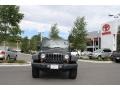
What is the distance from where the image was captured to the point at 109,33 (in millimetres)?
49375

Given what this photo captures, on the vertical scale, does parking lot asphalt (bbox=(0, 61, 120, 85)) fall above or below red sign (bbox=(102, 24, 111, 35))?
below

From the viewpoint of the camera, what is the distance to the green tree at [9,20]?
25.5 m

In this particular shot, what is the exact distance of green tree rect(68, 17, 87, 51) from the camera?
48.1m

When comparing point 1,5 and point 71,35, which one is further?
point 71,35

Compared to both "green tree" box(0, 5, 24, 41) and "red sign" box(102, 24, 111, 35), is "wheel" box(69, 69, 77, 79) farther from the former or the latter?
"red sign" box(102, 24, 111, 35)

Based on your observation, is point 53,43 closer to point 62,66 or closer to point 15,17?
point 62,66

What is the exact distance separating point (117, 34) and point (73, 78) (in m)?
34.8

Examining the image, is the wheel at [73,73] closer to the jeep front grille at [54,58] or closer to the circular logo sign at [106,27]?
the jeep front grille at [54,58]

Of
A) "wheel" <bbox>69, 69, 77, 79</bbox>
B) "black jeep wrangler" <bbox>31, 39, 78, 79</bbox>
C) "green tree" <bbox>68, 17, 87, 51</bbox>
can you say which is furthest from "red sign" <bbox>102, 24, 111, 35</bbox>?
"black jeep wrangler" <bbox>31, 39, 78, 79</bbox>

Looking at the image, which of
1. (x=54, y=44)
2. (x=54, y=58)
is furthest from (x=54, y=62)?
(x=54, y=44)

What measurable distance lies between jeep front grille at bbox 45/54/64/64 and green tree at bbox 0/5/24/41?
1179 cm

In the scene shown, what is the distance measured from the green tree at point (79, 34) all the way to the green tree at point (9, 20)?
903 inches
